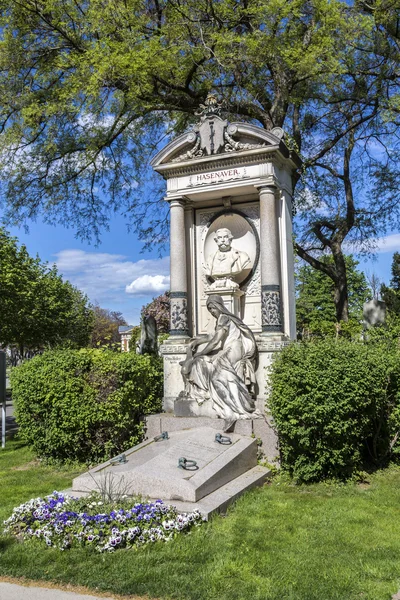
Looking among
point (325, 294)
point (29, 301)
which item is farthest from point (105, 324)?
point (29, 301)

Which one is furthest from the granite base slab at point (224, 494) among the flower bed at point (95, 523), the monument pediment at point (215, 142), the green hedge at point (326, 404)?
the monument pediment at point (215, 142)

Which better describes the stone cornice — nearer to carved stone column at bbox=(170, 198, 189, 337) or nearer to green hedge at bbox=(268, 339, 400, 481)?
carved stone column at bbox=(170, 198, 189, 337)

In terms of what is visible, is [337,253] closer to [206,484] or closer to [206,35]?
[206,35]

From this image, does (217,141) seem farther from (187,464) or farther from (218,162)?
(187,464)

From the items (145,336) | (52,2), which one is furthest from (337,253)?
(52,2)

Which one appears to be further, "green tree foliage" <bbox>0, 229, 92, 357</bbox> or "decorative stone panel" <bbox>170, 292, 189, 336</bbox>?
"green tree foliage" <bbox>0, 229, 92, 357</bbox>

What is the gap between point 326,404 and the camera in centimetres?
724

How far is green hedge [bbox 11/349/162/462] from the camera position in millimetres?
8945

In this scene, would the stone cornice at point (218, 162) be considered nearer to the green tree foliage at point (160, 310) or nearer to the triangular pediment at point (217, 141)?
the triangular pediment at point (217, 141)

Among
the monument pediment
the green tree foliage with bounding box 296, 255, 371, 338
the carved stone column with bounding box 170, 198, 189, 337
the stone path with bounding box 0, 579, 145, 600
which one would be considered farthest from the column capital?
the green tree foliage with bounding box 296, 255, 371, 338

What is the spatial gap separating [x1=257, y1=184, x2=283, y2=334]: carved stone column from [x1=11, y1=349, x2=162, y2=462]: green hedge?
2419mm

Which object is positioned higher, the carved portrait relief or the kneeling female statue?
the carved portrait relief

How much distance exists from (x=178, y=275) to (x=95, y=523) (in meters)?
5.92

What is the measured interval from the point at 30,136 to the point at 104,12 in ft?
13.1
